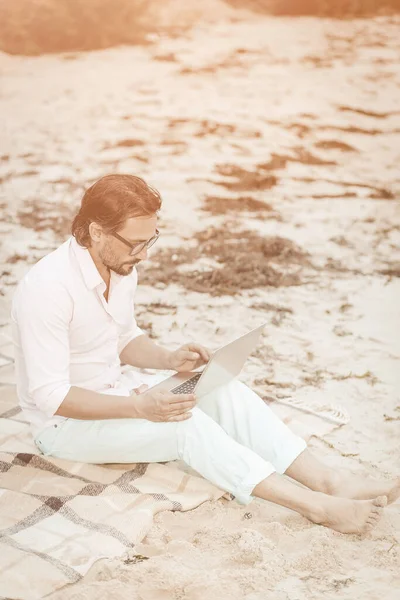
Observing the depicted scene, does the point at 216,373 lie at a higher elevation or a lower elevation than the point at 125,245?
lower

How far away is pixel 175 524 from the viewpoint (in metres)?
2.92

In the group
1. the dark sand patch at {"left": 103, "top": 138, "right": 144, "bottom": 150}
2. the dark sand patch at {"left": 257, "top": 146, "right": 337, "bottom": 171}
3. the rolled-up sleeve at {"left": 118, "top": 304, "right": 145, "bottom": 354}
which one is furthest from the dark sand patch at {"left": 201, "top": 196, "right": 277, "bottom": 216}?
the rolled-up sleeve at {"left": 118, "top": 304, "right": 145, "bottom": 354}

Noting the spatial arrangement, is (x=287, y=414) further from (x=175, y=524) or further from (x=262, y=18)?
(x=262, y=18)

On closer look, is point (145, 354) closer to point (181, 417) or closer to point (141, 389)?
point (141, 389)

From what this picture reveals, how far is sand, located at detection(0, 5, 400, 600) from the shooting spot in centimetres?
271

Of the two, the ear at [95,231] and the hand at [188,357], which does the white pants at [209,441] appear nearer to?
the hand at [188,357]

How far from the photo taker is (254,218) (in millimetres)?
7141

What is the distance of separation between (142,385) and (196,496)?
1.61ft

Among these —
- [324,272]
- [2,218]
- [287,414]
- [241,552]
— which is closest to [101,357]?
[241,552]

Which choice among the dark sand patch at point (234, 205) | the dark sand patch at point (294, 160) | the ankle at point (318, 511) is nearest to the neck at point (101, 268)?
the ankle at point (318, 511)

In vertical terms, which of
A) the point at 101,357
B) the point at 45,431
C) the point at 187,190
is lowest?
the point at 187,190

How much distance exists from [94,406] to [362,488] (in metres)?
1.00

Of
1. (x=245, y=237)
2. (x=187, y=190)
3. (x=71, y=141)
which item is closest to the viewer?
(x=245, y=237)

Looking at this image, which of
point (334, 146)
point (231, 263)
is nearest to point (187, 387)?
point (231, 263)
